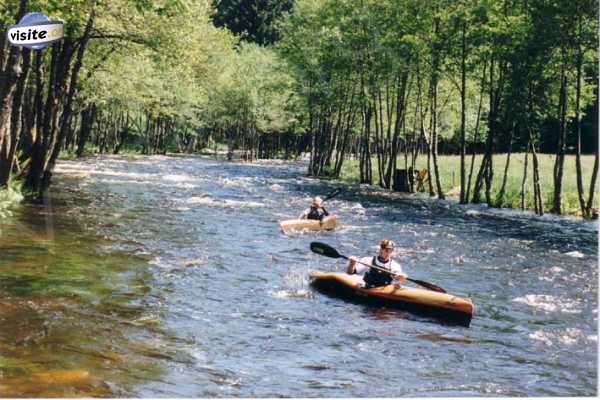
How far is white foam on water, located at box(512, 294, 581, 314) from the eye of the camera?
576 inches

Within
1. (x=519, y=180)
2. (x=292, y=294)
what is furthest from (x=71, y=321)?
(x=519, y=180)

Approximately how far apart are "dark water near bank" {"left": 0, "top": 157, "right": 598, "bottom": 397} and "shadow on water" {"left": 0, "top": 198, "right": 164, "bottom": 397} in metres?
0.03

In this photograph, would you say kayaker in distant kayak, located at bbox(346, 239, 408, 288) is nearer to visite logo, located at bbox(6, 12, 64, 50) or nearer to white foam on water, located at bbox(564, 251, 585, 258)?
white foam on water, located at bbox(564, 251, 585, 258)

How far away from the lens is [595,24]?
26984mm

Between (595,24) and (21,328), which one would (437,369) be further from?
(595,24)

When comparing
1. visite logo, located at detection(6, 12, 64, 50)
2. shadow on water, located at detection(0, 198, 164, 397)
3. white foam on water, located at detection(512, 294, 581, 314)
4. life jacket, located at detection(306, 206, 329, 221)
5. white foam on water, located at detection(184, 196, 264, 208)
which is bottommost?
white foam on water, located at detection(512, 294, 581, 314)

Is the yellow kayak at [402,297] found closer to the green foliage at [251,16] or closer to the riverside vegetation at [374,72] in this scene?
the riverside vegetation at [374,72]

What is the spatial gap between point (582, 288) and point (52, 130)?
1889cm

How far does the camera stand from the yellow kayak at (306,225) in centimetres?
2361

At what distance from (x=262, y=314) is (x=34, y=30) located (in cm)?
704

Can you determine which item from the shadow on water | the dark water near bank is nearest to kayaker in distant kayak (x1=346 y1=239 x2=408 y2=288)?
the dark water near bank

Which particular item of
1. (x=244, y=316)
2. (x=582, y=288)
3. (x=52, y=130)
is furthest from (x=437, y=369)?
(x=52, y=130)

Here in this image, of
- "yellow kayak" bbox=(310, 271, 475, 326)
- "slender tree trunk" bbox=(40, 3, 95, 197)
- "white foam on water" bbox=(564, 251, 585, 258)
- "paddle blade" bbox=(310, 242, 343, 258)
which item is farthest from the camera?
"slender tree trunk" bbox=(40, 3, 95, 197)

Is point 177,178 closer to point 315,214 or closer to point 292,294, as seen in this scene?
point 315,214
